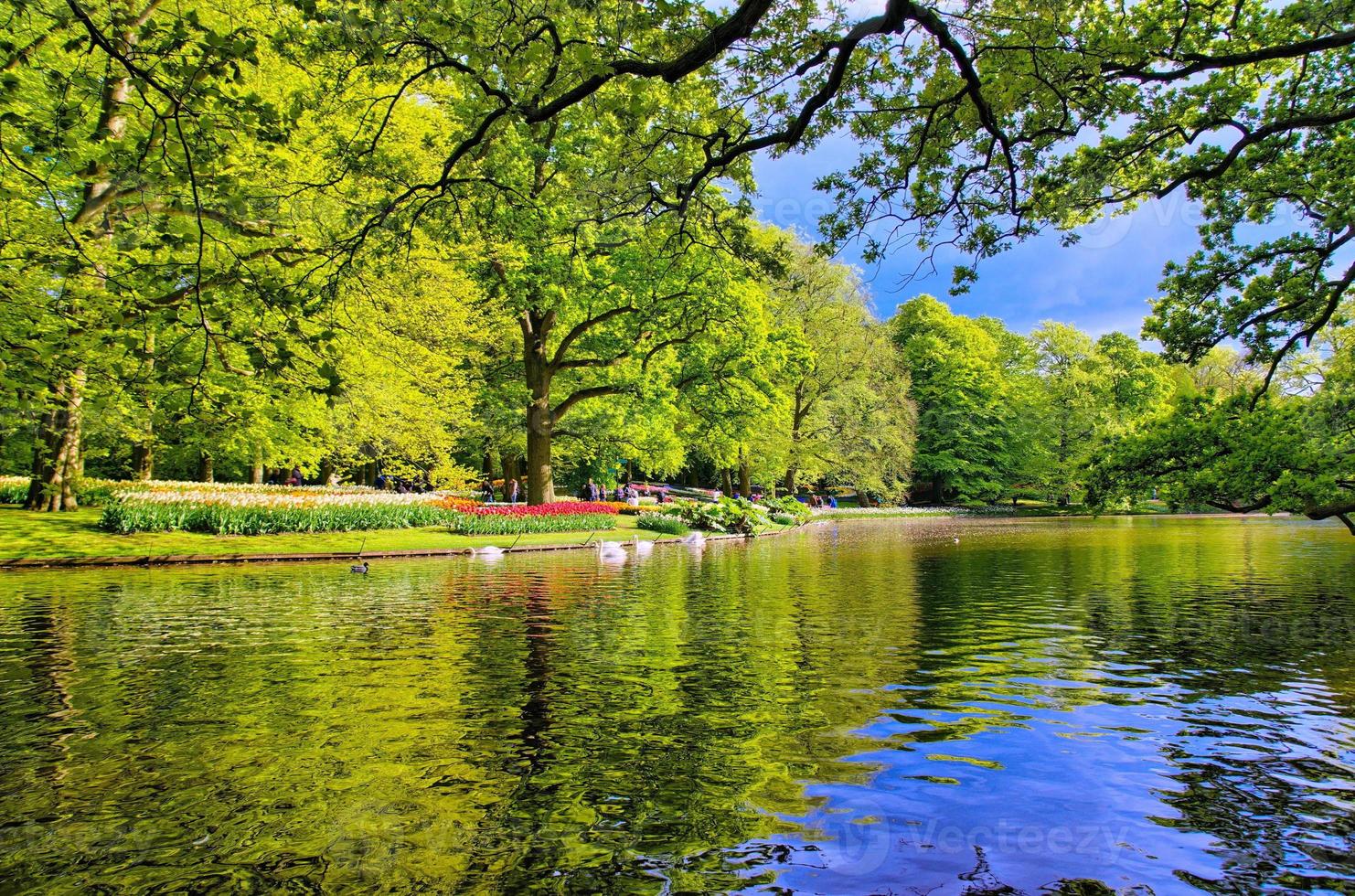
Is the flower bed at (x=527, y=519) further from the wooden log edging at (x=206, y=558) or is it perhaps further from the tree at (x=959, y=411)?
the tree at (x=959, y=411)

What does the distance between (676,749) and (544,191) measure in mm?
9067

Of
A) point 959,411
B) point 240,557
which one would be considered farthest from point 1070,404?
point 240,557

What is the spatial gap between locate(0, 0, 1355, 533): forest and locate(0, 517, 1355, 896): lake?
266 centimetres

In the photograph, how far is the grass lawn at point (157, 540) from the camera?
1755cm

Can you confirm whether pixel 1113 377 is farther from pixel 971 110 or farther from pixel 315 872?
pixel 315 872

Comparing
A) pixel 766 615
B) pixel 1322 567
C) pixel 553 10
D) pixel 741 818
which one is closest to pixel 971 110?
pixel 553 10

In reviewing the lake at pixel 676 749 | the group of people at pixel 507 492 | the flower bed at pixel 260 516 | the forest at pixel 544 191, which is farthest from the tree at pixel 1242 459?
the group of people at pixel 507 492

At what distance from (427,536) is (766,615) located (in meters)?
15.4

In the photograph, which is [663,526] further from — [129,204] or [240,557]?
[129,204]

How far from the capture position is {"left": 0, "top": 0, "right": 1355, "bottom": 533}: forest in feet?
22.6

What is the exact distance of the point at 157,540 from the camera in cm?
1902

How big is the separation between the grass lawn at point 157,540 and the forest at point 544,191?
1966mm

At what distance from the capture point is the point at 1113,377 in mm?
61750

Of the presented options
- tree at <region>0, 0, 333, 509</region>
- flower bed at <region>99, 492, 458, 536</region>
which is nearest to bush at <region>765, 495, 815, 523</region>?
flower bed at <region>99, 492, 458, 536</region>
